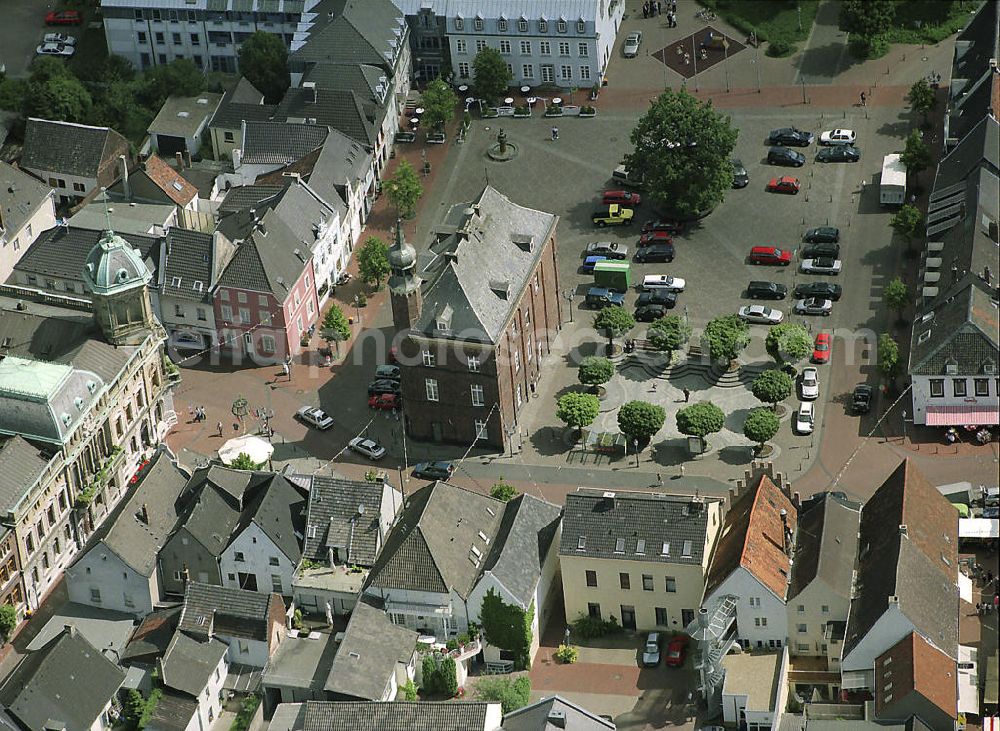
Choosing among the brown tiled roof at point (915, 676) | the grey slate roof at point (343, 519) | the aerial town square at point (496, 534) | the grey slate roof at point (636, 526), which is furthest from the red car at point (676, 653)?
the grey slate roof at point (343, 519)

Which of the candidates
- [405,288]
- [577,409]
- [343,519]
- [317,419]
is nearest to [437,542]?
[343,519]

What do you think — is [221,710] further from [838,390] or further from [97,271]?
[838,390]

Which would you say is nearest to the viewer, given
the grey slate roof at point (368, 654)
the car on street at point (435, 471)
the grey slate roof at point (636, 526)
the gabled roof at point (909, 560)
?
the gabled roof at point (909, 560)

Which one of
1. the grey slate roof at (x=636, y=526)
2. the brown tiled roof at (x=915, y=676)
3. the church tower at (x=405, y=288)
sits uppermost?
the church tower at (x=405, y=288)

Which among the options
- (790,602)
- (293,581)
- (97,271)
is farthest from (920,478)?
(97,271)

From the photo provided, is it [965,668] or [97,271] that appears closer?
[965,668]

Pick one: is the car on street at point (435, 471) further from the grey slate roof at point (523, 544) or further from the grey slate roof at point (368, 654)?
the grey slate roof at point (368, 654)

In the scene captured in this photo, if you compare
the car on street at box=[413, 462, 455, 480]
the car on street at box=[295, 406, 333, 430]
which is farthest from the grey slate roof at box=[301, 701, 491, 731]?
the car on street at box=[295, 406, 333, 430]
